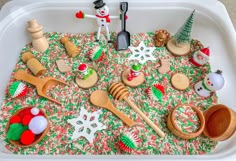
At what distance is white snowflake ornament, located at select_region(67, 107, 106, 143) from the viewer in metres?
0.80

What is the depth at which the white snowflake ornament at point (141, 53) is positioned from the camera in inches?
37.6

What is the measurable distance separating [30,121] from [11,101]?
5.8 inches

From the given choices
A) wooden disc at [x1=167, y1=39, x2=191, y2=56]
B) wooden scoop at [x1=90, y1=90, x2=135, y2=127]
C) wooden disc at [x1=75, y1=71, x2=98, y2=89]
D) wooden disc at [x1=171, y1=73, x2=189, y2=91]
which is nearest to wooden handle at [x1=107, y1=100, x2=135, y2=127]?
wooden scoop at [x1=90, y1=90, x2=135, y2=127]

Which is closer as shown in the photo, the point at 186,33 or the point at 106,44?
the point at 186,33

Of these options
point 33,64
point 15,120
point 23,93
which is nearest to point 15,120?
→ point 15,120

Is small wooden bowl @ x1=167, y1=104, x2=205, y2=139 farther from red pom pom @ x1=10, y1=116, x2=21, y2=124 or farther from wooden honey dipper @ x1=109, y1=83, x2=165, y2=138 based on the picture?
red pom pom @ x1=10, y1=116, x2=21, y2=124

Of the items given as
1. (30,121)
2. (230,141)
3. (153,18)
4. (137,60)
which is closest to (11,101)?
(30,121)

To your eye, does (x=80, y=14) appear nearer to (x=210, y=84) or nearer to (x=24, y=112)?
(x=24, y=112)

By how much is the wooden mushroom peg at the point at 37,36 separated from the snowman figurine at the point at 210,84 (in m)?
0.58

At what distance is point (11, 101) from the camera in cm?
86

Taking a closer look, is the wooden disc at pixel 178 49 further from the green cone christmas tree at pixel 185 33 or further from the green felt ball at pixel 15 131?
the green felt ball at pixel 15 131

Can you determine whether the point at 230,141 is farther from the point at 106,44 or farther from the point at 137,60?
the point at 106,44

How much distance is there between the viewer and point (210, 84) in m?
0.81

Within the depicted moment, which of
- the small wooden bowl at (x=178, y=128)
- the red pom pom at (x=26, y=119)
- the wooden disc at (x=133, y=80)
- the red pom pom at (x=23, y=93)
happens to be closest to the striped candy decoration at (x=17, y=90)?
the red pom pom at (x=23, y=93)
